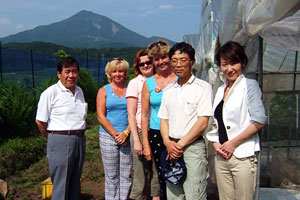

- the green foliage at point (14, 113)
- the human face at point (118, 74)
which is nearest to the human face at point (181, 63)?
the human face at point (118, 74)

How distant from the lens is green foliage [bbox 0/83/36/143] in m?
5.66

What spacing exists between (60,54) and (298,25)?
26.3ft

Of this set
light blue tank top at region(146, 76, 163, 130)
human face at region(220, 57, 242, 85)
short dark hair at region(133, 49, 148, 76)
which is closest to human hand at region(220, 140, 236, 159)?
human face at region(220, 57, 242, 85)

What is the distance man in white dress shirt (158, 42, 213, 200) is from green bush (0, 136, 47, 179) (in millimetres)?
3225

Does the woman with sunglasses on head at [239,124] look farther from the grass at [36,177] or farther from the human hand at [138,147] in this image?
the grass at [36,177]

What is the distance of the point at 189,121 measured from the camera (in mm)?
2258

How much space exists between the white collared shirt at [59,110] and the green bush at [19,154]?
2195 millimetres

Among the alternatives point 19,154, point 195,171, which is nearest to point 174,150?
point 195,171

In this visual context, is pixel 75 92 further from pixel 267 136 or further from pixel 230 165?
pixel 267 136

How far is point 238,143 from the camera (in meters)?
2.09

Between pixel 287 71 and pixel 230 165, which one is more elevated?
pixel 287 71

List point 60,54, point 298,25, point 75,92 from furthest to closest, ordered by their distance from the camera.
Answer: point 60,54 → point 75,92 → point 298,25

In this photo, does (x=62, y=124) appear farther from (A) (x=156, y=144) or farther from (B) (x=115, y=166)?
(A) (x=156, y=144)

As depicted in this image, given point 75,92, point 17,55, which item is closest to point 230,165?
point 75,92
